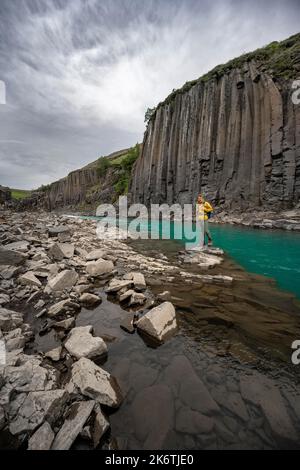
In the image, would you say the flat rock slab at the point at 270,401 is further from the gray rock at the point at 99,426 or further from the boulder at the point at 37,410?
the boulder at the point at 37,410

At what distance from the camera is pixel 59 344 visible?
321 cm

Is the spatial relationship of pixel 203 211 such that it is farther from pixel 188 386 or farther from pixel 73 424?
pixel 73 424

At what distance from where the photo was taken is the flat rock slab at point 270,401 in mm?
2014

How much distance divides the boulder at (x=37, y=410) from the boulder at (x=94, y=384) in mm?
162

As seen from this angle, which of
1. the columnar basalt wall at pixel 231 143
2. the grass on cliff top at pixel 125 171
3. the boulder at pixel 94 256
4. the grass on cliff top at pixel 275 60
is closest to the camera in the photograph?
the boulder at pixel 94 256

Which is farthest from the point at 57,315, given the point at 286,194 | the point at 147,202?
the point at 147,202

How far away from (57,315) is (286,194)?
27.0 m

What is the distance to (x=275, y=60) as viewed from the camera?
26.8 metres

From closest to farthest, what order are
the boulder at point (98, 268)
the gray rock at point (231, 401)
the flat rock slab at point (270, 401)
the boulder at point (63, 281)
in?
1. the flat rock slab at point (270, 401)
2. the gray rock at point (231, 401)
3. the boulder at point (63, 281)
4. the boulder at point (98, 268)

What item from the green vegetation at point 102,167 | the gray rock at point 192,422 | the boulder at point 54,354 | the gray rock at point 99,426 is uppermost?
the green vegetation at point 102,167

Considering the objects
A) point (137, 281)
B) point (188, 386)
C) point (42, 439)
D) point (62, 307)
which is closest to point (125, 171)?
point (137, 281)

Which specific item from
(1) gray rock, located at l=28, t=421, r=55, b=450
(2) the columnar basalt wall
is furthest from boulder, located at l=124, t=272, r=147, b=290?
(2) the columnar basalt wall

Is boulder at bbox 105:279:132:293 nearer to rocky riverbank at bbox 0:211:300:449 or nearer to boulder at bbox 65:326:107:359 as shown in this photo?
rocky riverbank at bbox 0:211:300:449

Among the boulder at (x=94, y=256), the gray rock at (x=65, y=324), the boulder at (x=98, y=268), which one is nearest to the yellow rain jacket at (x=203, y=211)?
the boulder at (x=94, y=256)
